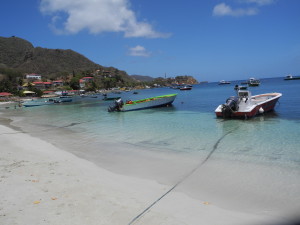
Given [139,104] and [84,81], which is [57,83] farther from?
[139,104]

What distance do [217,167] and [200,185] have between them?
184cm

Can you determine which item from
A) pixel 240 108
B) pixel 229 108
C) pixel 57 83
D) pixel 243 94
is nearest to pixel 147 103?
pixel 243 94

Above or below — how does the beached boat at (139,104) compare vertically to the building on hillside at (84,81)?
below

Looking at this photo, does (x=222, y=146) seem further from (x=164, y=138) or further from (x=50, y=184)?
(x=50, y=184)

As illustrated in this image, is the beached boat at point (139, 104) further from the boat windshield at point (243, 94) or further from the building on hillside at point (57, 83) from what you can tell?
the building on hillside at point (57, 83)

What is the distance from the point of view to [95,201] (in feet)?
Result: 18.8

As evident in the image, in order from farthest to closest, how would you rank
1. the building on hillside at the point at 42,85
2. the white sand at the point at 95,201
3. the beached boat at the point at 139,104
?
the building on hillside at the point at 42,85
the beached boat at the point at 139,104
the white sand at the point at 95,201

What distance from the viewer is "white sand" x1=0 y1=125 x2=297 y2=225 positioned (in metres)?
4.93

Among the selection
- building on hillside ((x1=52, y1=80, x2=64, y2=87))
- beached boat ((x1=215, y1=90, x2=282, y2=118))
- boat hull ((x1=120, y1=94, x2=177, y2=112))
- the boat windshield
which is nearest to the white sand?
beached boat ((x1=215, y1=90, x2=282, y2=118))

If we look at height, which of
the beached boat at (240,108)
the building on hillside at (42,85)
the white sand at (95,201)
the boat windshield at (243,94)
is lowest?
the white sand at (95,201)

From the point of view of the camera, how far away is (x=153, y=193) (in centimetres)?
644

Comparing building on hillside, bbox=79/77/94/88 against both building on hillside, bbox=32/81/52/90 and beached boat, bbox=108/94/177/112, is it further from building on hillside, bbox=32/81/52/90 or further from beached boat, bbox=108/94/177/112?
beached boat, bbox=108/94/177/112

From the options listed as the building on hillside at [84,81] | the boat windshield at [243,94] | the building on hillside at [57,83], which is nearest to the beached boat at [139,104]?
the boat windshield at [243,94]

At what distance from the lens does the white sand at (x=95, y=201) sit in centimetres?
493
